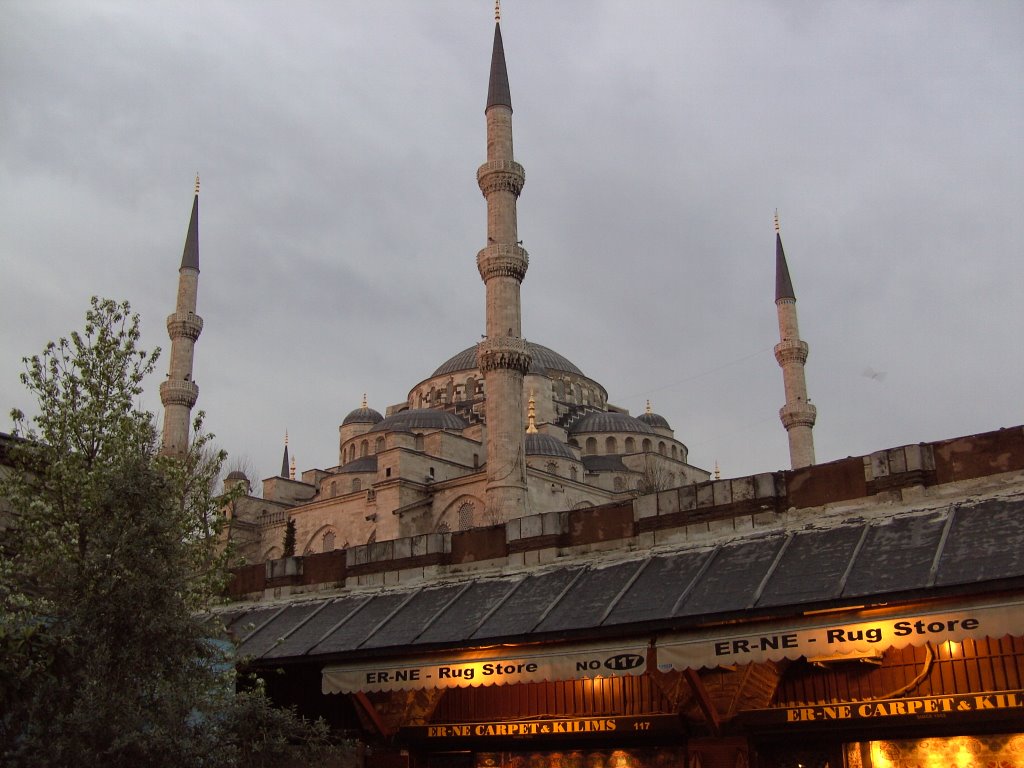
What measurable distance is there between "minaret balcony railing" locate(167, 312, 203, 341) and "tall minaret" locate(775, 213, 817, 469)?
70.7 feet

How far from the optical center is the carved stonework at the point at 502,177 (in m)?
28.8

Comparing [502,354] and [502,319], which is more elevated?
[502,319]

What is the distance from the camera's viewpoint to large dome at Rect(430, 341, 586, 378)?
5684cm

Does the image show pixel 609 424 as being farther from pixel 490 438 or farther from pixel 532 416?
pixel 490 438

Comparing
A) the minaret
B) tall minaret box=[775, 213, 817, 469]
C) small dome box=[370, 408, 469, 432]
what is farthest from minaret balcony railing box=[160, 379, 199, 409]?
tall minaret box=[775, 213, 817, 469]

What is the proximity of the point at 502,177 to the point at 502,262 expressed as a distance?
2492 millimetres

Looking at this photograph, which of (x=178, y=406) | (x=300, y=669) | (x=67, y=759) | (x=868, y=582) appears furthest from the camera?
(x=178, y=406)

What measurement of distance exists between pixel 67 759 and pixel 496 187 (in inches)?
949

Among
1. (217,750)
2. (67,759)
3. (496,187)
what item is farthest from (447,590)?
(496,187)

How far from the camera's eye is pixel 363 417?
56688mm

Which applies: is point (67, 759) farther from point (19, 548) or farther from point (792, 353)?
point (792, 353)

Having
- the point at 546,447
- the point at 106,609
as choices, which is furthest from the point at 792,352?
the point at 106,609

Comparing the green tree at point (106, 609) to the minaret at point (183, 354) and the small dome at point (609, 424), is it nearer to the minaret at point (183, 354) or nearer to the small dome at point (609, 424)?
the minaret at point (183, 354)

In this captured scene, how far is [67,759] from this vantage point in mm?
6180
